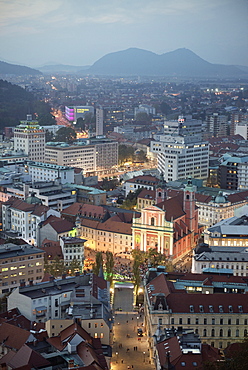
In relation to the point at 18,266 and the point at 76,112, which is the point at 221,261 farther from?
the point at 76,112

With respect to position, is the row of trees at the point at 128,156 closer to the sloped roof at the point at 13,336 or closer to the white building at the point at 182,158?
the white building at the point at 182,158

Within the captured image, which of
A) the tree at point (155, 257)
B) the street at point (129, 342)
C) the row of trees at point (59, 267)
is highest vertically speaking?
the row of trees at point (59, 267)

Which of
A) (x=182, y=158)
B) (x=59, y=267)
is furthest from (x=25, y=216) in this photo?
(x=182, y=158)

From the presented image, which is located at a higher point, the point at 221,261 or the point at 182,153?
the point at 182,153

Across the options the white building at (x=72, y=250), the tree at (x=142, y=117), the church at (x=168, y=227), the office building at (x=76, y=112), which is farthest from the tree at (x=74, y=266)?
the tree at (x=142, y=117)

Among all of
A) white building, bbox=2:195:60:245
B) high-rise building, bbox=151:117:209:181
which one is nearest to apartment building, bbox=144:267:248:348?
white building, bbox=2:195:60:245

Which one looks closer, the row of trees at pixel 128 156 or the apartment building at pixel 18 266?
the apartment building at pixel 18 266
